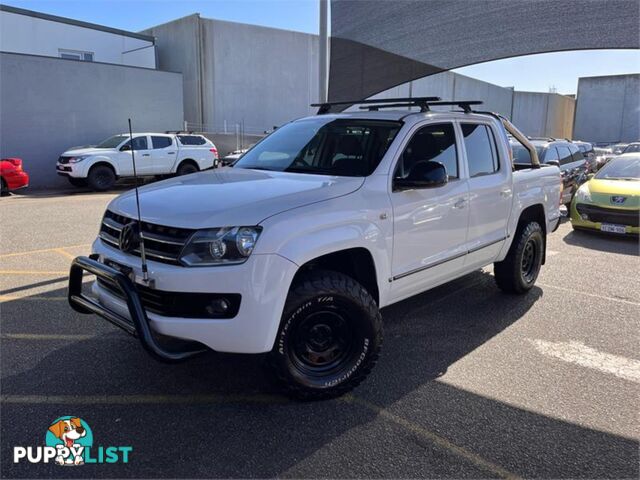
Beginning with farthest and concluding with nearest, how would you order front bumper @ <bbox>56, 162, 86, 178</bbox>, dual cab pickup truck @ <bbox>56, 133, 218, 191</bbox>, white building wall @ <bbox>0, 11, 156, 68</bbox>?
white building wall @ <bbox>0, 11, 156, 68</bbox>
dual cab pickup truck @ <bbox>56, 133, 218, 191</bbox>
front bumper @ <bbox>56, 162, 86, 178</bbox>

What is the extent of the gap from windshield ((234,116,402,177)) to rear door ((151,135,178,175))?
13.5m

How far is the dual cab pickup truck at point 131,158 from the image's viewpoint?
16.3 meters

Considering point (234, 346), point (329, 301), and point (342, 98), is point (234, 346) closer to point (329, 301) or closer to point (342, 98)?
point (329, 301)

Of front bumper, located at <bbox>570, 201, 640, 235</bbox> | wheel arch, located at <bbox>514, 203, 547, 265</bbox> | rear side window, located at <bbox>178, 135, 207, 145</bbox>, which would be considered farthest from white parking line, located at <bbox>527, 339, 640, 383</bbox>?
rear side window, located at <bbox>178, 135, 207, 145</bbox>

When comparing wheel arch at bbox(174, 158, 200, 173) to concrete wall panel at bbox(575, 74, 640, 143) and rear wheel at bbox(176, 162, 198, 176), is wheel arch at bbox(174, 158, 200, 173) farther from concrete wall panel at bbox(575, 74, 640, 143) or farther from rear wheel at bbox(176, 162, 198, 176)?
concrete wall panel at bbox(575, 74, 640, 143)

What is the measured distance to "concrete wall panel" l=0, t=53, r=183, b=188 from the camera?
1758cm

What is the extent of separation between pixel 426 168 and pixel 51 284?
448 cm

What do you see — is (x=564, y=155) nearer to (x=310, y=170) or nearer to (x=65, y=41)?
(x=310, y=170)

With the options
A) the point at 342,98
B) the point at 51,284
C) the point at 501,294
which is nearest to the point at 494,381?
the point at 501,294

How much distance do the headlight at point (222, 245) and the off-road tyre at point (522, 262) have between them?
3.46m

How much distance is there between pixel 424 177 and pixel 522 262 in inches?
98.7

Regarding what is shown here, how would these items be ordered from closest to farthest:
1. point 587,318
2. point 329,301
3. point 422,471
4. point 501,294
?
point 422,471, point 329,301, point 587,318, point 501,294

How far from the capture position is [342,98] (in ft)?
34.6

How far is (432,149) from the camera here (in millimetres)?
4406
